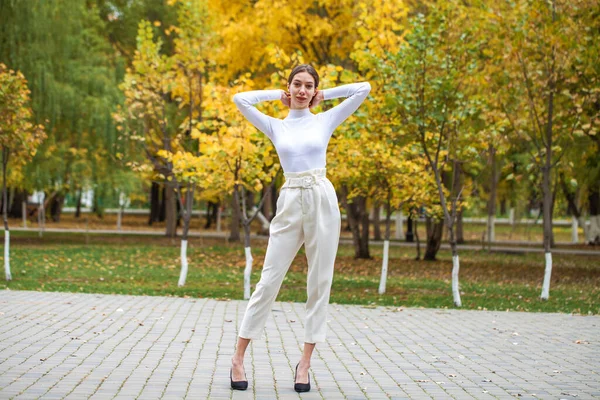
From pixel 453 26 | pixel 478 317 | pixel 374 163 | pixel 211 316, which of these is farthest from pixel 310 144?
pixel 374 163

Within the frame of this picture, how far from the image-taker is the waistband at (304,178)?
5.67m

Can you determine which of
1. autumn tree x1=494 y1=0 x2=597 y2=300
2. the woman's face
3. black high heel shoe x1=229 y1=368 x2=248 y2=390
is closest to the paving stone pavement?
black high heel shoe x1=229 y1=368 x2=248 y2=390

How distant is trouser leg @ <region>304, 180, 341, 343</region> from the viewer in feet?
18.6

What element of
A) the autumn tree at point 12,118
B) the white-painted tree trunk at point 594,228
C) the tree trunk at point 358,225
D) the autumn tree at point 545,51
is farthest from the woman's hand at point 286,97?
the white-painted tree trunk at point 594,228

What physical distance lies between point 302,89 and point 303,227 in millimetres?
920

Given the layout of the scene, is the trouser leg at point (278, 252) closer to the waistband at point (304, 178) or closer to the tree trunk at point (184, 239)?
the waistband at point (304, 178)

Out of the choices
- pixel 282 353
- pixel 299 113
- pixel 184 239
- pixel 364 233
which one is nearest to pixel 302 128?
pixel 299 113

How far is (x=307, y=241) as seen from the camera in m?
5.73

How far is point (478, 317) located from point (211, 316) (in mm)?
3387

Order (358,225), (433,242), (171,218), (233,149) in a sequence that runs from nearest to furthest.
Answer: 1. (233,149)
2. (358,225)
3. (433,242)
4. (171,218)

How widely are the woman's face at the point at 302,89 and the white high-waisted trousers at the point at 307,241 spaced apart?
48 centimetres

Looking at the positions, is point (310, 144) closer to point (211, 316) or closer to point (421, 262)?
point (211, 316)

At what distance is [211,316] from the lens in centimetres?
981

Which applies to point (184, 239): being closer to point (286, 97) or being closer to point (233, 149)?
point (233, 149)
